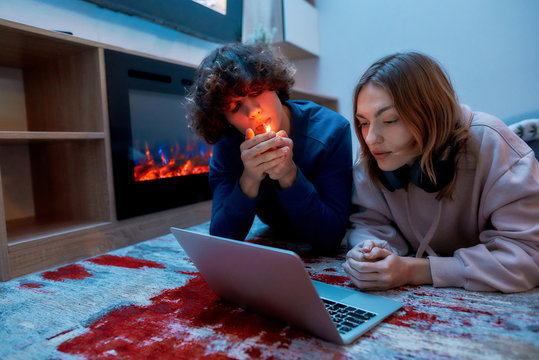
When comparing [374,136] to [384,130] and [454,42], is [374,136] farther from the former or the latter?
[454,42]

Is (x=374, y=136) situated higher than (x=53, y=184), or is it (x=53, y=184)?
(x=374, y=136)

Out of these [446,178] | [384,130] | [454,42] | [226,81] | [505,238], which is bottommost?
[505,238]

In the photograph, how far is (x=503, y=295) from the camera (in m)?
0.75

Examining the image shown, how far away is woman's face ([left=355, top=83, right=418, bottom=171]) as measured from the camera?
0.83 m

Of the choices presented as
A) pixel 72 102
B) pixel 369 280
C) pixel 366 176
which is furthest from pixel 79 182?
pixel 369 280

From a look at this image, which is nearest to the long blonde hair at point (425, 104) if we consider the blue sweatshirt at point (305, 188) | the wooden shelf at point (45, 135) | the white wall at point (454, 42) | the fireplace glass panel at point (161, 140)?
the blue sweatshirt at point (305, 188)

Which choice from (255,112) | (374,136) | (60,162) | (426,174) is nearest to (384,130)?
(374,136)

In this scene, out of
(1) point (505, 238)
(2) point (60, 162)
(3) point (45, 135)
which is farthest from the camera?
(2) point (60, 162)

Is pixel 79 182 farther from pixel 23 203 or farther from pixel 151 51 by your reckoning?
pixel 151 51

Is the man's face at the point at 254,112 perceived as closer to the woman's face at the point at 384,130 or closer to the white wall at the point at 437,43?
the woman's face at the point at 384,130

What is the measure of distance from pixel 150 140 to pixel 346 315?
1.26 metres

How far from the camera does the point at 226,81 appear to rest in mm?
1015

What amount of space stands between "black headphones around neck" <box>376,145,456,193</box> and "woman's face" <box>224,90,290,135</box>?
0.35 metres

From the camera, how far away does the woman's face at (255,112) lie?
40.9 inches
